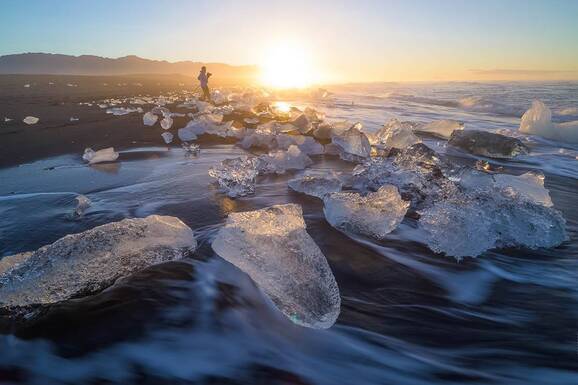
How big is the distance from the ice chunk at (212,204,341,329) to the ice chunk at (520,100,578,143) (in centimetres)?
765

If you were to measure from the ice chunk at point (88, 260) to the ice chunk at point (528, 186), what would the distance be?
8.41ft

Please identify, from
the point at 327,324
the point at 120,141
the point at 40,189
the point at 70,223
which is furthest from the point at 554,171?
the point at 120,141

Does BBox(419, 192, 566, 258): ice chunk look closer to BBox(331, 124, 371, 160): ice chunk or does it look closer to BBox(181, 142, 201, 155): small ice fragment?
BBox(331, 124, 371, 160): ice chunk

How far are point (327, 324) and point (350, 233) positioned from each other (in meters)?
0.98

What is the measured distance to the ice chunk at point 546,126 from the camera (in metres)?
6.96

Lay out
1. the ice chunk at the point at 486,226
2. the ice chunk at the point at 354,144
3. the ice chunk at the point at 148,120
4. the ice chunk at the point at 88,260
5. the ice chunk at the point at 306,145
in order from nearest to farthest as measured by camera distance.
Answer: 1. the ice chunk at the point at 88,260
2. the ice chunk at the point at 486,226
3. the ice chunk at the point at 354,144
4. the ice chunk at the point at 306,145
5. the ice chunk at the point at 148,120

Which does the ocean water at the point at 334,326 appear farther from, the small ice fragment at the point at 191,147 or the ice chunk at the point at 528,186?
the small ice fragment at the point at 191,147

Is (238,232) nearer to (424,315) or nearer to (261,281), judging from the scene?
(261,281)

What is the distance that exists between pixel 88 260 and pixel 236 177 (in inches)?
72.3

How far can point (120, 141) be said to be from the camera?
5.70 meters

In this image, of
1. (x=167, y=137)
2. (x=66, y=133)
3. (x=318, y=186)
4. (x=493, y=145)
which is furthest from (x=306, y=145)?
(x=66, y=133)

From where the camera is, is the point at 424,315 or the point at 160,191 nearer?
the point at 424,315

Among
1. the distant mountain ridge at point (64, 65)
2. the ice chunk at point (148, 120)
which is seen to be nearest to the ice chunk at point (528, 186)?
the ice chunk at point (148, 120)

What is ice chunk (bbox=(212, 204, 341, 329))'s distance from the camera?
1560 millimetres
